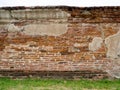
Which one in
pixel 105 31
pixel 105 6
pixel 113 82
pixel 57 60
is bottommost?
pixel 113 82

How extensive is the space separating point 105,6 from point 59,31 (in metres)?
1.19

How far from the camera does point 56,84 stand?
271 inches

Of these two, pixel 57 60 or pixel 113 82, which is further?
pixel 57 60

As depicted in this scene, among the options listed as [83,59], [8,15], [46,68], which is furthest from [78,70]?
[8,15]

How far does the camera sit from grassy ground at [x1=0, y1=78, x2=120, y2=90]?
21.5 feet

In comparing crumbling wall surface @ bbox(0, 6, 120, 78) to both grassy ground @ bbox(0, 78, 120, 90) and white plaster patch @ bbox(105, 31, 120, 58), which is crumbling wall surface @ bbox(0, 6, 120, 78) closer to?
white plaster patch @ bbox(105, 31, 120, 58)

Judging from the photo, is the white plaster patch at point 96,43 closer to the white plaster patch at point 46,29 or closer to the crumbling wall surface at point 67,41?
the crumbling wall surface at point 67,41

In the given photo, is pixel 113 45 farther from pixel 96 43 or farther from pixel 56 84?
pixel 56 84

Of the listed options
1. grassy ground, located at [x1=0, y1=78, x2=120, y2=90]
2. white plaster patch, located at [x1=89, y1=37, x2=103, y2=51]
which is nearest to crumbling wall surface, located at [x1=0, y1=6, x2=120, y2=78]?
white plaster patch, located at [x1=89, y1=37, x2=103, y2=51]

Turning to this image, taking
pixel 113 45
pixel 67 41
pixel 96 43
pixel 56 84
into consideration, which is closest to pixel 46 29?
pixel 67 41

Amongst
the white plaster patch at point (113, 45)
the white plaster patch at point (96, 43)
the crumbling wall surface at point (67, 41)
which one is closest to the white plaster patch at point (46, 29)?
the crumbling wall surface at point (67, 41)

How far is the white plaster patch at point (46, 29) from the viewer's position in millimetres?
7570

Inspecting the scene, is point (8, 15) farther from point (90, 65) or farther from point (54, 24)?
point (90, 65)

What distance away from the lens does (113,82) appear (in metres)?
7.12
